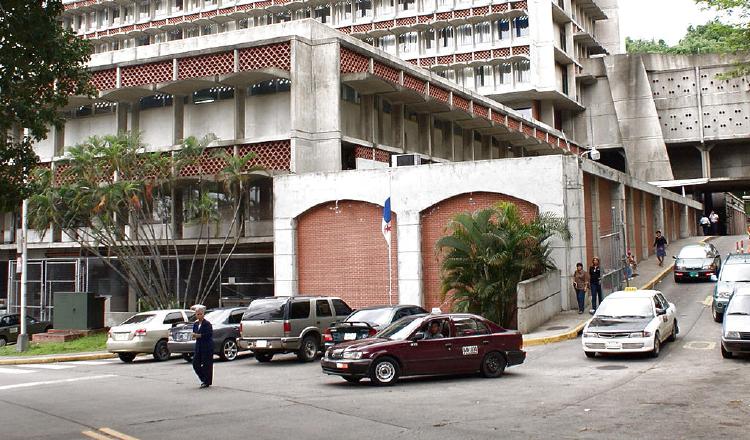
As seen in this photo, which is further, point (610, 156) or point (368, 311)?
point (610, 156)

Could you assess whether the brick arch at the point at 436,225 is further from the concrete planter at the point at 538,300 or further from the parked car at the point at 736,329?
the parked car at the point at 736,329

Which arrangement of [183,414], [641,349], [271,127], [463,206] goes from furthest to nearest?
[271,127]
[463,206]
[641,349]
[183,414]

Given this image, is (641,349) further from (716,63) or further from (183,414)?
(716,63)

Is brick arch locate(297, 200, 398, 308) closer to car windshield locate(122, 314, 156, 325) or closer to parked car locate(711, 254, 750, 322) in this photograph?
car windshield locate(122, 314, 156, 325)

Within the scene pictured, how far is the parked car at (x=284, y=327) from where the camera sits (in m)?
18.4

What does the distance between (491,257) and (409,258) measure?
517 cm

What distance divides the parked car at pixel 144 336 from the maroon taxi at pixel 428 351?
9.13 meters

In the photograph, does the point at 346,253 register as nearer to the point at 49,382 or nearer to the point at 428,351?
the point at 49,382

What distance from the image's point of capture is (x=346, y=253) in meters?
27.9

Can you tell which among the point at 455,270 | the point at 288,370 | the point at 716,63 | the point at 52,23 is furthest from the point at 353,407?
the point at 716,63

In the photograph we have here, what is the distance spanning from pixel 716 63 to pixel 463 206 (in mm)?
52909

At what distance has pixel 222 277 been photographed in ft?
108

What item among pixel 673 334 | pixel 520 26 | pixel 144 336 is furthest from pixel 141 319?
pixel 520 26

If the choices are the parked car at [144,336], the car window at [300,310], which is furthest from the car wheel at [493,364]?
the parked car at [144,336]
